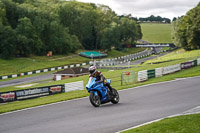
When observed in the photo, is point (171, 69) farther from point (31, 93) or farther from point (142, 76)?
point (31, 93)

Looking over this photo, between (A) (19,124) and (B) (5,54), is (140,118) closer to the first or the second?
(A) (19,124)

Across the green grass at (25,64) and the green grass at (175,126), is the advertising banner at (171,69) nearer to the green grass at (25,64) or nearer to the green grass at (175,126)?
the green grass at (175,126)

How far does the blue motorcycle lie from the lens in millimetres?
14672

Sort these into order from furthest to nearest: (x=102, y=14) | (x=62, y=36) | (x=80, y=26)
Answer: (x=102, y=14) < (x=80, y=26) < (x=62, y=36)

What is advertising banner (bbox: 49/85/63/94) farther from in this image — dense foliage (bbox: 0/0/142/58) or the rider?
dense foliage (bbox: 0/0/142/58)

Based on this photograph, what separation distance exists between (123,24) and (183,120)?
121 metres

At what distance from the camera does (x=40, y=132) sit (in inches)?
409

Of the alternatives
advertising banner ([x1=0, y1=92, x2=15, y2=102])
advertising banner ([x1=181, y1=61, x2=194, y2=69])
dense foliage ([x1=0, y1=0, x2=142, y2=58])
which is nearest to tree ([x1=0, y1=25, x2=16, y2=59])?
dense foliage ([x1=0, y1=0, x2=142, y2=58])

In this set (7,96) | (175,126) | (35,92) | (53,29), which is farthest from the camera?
(53,29)

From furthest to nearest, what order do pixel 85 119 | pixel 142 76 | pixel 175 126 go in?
1. pixel 142 76
2. pixel 85 119
3. pixel 175 126

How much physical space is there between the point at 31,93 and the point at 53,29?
222 feet

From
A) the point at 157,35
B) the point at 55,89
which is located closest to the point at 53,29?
the point at 55,89

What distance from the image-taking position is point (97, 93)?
1503cm

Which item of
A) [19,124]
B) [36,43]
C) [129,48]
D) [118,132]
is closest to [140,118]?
[118,132]
